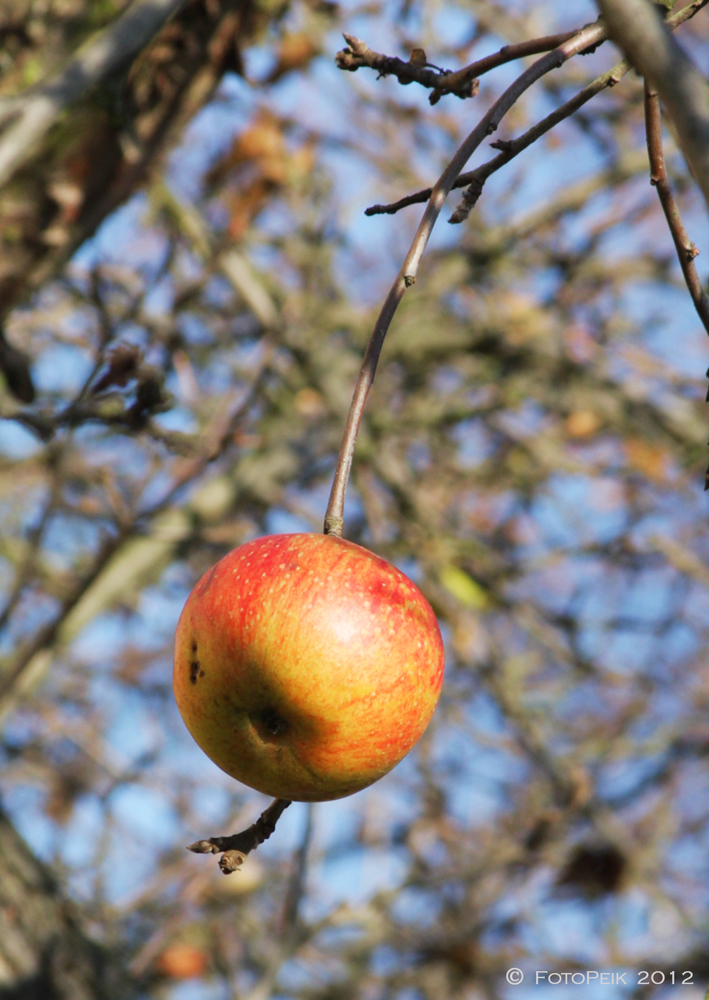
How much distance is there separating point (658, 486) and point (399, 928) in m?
2.18

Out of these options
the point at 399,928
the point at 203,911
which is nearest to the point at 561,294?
the point at 399,928

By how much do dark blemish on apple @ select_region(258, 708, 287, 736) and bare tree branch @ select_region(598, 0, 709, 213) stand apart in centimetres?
69

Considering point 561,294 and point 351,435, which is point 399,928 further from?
point 351,435

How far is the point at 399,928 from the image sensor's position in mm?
3635

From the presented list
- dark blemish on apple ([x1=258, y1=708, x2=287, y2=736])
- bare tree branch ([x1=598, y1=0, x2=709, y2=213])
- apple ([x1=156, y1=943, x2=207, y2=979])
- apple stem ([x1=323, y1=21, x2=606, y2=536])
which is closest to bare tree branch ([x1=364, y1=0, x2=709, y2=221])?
apple stem ([x1=323, y1=21, x2=606, y2=536])

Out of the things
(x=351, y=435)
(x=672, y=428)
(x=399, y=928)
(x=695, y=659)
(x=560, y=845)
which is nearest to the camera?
(x=351, y=435)

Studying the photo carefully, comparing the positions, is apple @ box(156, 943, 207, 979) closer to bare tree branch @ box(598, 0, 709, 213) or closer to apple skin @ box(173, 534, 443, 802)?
apple skin @ box(173, 534, 443, 802)

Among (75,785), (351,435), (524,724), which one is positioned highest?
(75,785)

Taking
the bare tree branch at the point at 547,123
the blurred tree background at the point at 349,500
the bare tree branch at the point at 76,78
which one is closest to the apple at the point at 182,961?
the blurred tree background at the point at 349,500

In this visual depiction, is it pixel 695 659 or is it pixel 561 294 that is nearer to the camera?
pixel 561 294

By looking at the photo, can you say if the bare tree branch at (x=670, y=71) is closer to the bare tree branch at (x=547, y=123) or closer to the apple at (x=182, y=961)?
the bare tree branch at (x=547, y=123)

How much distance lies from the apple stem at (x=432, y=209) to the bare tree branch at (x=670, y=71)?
331mm

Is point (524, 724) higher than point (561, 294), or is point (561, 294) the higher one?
point (561, 294)

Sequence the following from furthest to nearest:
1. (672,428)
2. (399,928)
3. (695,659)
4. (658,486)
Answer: (695,659) < (658,486) < (672,428) < (399,928)
